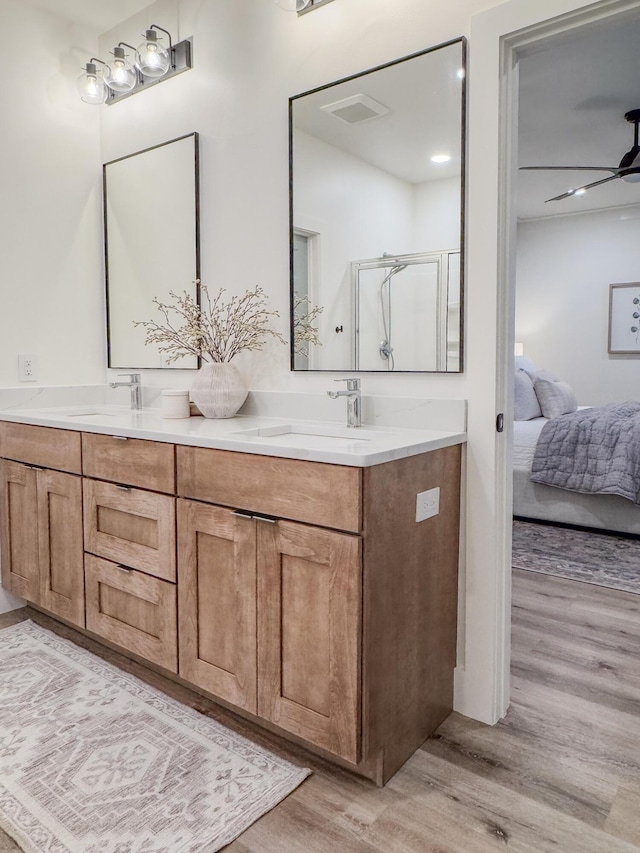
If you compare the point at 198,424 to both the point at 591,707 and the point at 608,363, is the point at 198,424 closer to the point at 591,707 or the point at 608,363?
the point at 591,707

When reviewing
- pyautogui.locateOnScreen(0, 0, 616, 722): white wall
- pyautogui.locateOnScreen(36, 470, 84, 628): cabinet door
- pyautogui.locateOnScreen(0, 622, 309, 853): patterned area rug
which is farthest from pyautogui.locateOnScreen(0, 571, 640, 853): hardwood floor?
pyautogui.locateOnScreen(36, 470, 84, 628): cabinet door

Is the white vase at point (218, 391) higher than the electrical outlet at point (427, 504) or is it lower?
higher

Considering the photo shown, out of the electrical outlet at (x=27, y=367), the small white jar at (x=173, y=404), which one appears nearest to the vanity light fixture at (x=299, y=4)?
the small white jar at (x=173, y=404)

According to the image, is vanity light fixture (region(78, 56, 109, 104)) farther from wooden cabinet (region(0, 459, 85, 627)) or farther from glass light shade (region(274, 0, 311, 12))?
wooden cabinet (region(0, 459, 85, 627))

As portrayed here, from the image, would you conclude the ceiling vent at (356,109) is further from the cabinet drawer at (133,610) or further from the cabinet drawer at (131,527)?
A: the cabinet drawer at (133,610)

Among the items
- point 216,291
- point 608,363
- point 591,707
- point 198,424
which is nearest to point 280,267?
point 216,291

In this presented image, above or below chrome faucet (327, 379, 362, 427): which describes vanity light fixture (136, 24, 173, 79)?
above

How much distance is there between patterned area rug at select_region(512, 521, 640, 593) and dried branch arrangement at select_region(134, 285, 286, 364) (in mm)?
1896

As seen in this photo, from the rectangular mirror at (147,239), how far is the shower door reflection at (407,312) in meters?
0.83

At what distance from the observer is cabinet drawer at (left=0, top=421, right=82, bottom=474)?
217 centimetres

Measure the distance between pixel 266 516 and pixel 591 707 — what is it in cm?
121

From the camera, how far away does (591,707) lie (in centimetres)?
189

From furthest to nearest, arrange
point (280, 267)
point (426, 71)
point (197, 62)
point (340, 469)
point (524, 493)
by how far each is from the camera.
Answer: point (524, 493), point (197, 62), point (280, 267), point (426, 71), point (340, 469)

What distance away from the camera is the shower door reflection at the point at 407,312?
1.84 m
